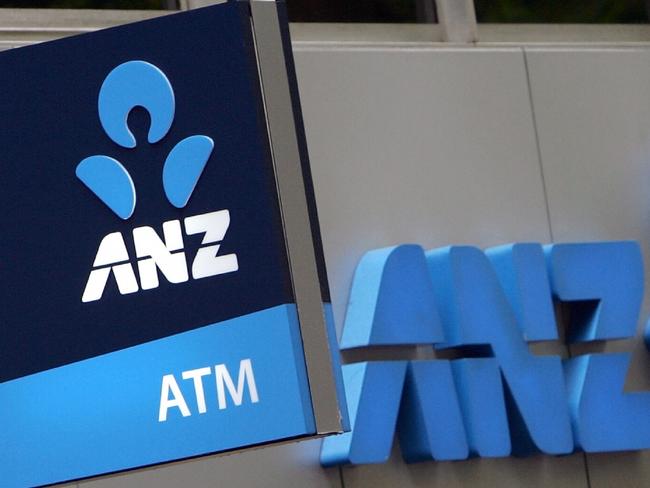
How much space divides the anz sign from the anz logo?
3.37m

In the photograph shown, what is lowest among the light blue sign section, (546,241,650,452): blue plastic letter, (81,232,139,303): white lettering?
(546,241,650,452): blue plastic letter

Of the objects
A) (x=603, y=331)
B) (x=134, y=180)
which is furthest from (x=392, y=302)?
(x=134, y=180)

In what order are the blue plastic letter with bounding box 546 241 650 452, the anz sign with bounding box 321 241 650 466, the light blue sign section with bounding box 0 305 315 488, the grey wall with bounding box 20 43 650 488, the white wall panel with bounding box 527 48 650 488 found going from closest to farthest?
the light blue sign section with bounding box 0 305 315 488, the anz sign with bounding box 321 241 650 466, the grey wall with bounding box 20 43 650 488, the blue plastic letter with bounding box 546 241 650 452, the white wall panel with bounding box 527 48 650 488

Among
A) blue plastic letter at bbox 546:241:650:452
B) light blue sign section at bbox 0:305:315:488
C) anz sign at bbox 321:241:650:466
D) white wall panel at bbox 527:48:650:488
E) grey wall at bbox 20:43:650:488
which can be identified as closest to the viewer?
light blue sign section at bbox 0:305:315:488

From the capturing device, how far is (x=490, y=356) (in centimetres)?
659

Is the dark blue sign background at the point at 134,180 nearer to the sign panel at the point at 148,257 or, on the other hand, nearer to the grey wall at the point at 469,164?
the sign panel at the point at 148,257

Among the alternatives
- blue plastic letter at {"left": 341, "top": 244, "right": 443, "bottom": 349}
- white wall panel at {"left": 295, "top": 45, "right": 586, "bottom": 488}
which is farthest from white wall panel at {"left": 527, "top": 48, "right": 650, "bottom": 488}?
blue plastic letter at {"left": 341, "top": 244, "right": 443, "bottom": 349}

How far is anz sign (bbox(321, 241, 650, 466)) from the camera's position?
6195 millimetres

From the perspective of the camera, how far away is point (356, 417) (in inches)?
237

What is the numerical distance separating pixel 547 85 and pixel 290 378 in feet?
16.4

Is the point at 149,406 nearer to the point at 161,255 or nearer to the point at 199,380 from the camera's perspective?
the point at 199,380

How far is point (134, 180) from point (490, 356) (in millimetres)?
4055

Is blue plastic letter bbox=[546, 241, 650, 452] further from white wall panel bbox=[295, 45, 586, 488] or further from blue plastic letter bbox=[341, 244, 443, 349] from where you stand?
blue plastic letter bbox=[341, 244, 443, 349]

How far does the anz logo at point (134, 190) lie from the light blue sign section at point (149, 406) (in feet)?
0.41
